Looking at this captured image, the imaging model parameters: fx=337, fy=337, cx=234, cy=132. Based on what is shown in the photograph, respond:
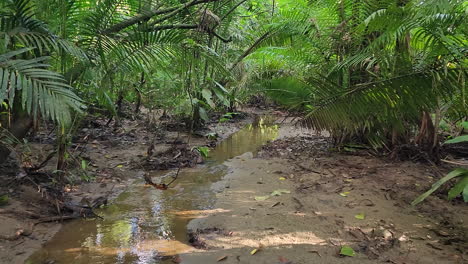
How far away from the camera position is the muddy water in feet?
7.43

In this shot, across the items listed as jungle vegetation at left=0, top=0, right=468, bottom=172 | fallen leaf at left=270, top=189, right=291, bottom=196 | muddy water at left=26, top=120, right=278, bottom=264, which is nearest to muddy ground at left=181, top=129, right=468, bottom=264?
fallen leaf at left=270, top=189, right=291, bottom=196

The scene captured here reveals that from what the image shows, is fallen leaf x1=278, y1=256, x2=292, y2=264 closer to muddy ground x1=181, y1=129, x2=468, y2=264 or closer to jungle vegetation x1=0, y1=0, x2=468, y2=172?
muddy ground x1=181, y1=129, x2=468, y2=264

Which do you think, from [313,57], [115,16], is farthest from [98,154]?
[313,57]

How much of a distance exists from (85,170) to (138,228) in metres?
1.38

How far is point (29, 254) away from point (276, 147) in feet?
12.8

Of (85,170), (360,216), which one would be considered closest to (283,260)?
(360,216)

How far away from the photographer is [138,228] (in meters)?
2.69

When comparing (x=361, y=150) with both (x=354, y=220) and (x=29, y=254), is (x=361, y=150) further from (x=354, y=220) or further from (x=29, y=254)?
(x=29, y=254)

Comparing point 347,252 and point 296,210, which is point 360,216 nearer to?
point 296,210

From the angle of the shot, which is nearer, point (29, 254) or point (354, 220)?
point (29, 254)

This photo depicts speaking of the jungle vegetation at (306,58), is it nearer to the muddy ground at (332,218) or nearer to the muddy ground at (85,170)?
the muddy ground at (85,170)

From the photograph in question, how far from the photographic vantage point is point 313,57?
482 cm

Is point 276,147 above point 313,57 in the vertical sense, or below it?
below

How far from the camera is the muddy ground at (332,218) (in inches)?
88.0
